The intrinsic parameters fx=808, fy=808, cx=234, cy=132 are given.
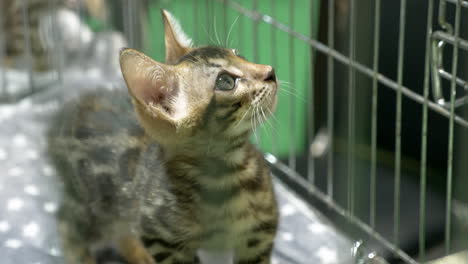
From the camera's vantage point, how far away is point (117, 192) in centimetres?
160

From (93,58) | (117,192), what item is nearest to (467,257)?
(117,192)

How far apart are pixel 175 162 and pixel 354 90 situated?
0.48m

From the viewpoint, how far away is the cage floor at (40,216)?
70.3 inches

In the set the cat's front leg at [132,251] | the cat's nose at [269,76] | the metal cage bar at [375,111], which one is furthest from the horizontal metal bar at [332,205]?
the cat's nose at [269,76]

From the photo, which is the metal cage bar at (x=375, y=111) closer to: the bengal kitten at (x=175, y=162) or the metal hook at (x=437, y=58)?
the metal hook at (x=437, y=58)

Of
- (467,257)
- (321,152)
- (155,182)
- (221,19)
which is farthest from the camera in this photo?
(321,152)

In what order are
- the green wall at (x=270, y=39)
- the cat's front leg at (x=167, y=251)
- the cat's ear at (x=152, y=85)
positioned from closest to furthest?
the cat's ear at (x=152, y=85) → the cat's front leg at (x=167, y=251) → the green wall at (x=270, y=39)

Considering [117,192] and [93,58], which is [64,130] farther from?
[93,58]

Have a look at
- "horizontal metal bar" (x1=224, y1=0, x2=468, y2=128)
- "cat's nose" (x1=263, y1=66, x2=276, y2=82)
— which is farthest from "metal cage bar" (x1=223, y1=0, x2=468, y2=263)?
"cat's nose" (x1=263, y1=66, x2=276, y2=82)

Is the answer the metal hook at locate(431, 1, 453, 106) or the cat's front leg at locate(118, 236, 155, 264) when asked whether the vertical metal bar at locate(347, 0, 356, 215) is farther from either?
the cat's front leg at locate(118, 236, 155, 264)

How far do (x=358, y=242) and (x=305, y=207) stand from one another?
0.32 m

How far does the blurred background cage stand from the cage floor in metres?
0.05

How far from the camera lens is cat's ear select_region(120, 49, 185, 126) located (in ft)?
4.04

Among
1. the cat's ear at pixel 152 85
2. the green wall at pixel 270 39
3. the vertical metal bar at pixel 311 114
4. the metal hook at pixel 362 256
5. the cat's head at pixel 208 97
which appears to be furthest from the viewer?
the green wall at pixel 270 39
